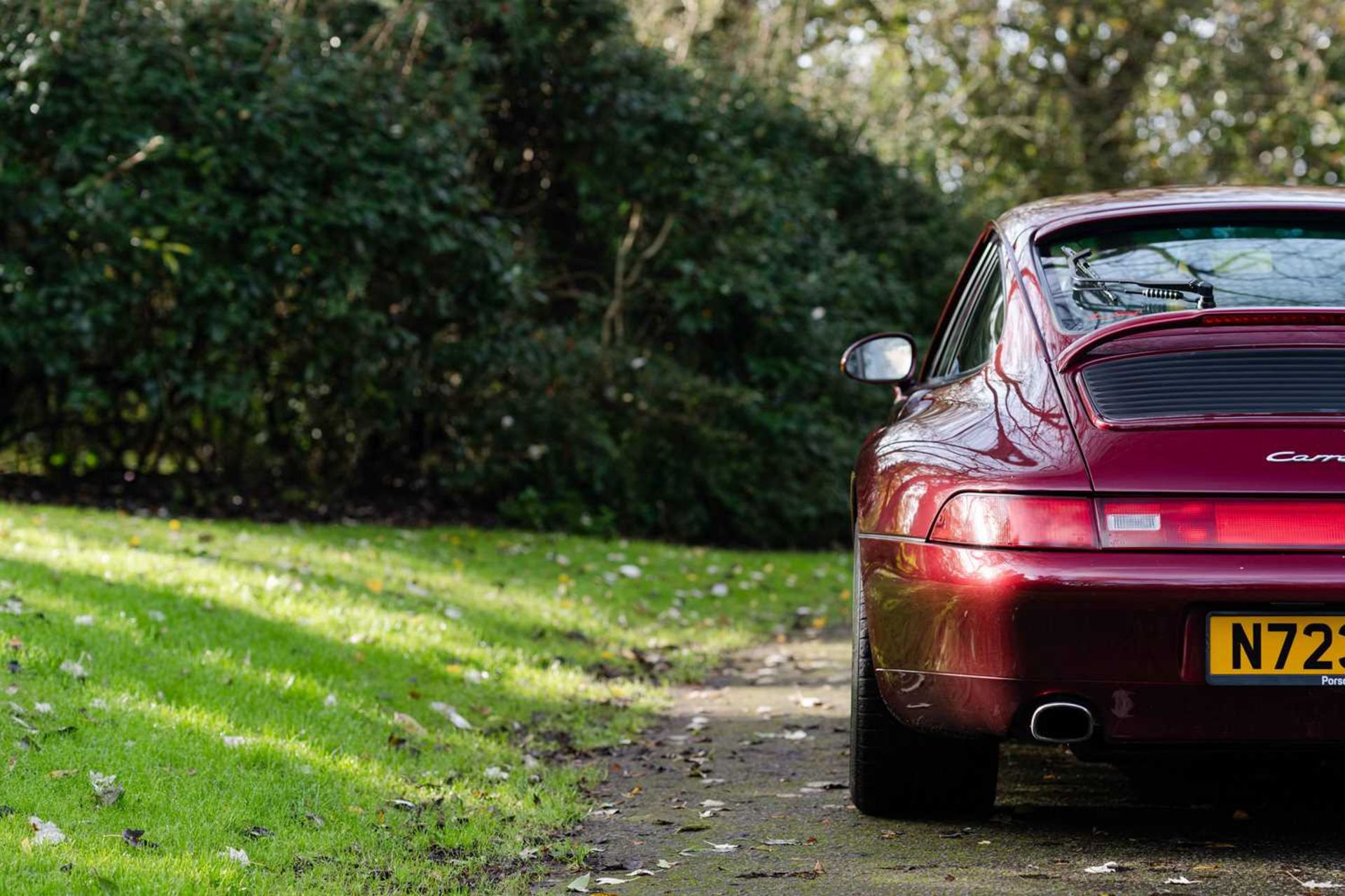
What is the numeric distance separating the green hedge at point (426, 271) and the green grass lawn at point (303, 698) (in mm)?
1607

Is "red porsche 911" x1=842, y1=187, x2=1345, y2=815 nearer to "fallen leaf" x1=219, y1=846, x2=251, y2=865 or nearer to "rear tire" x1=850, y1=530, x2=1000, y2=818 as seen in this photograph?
"rear tire" x1=850, y1=530, x2=1000, y2=818

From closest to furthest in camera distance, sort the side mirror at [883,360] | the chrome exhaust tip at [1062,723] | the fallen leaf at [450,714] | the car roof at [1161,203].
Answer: the chrome exhaust tip at [1062,723], the car roof at [1161,203], the side mirror at [883,360], the fallen leaf at [450,714]

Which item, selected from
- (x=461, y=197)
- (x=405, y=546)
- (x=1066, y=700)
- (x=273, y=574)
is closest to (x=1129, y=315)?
(x=1066, y=700)

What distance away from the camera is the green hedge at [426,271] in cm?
1020

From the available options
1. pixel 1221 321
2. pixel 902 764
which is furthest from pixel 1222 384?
pixel 902 764

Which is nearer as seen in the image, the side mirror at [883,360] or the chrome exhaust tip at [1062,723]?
the chrome exhaust tip at [1062,723]

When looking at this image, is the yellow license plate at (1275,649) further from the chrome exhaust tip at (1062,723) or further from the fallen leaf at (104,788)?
the fallen leaf at (104,788)

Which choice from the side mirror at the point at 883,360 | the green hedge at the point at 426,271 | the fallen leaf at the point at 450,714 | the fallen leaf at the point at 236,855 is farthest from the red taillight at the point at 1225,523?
the green hedge at the point at 426,271

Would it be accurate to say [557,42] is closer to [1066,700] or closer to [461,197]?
[461,197]

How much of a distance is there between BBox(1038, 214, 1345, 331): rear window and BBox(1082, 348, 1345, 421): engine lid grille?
258 mm

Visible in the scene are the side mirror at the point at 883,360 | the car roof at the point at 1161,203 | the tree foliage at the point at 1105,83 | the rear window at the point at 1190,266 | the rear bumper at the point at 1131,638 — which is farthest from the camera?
the tree foliage at the point at 1105,83

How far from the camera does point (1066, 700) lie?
3477 mm

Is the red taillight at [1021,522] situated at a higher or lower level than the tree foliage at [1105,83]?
lower

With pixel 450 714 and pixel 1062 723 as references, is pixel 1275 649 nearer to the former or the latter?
pixel 1062 723
